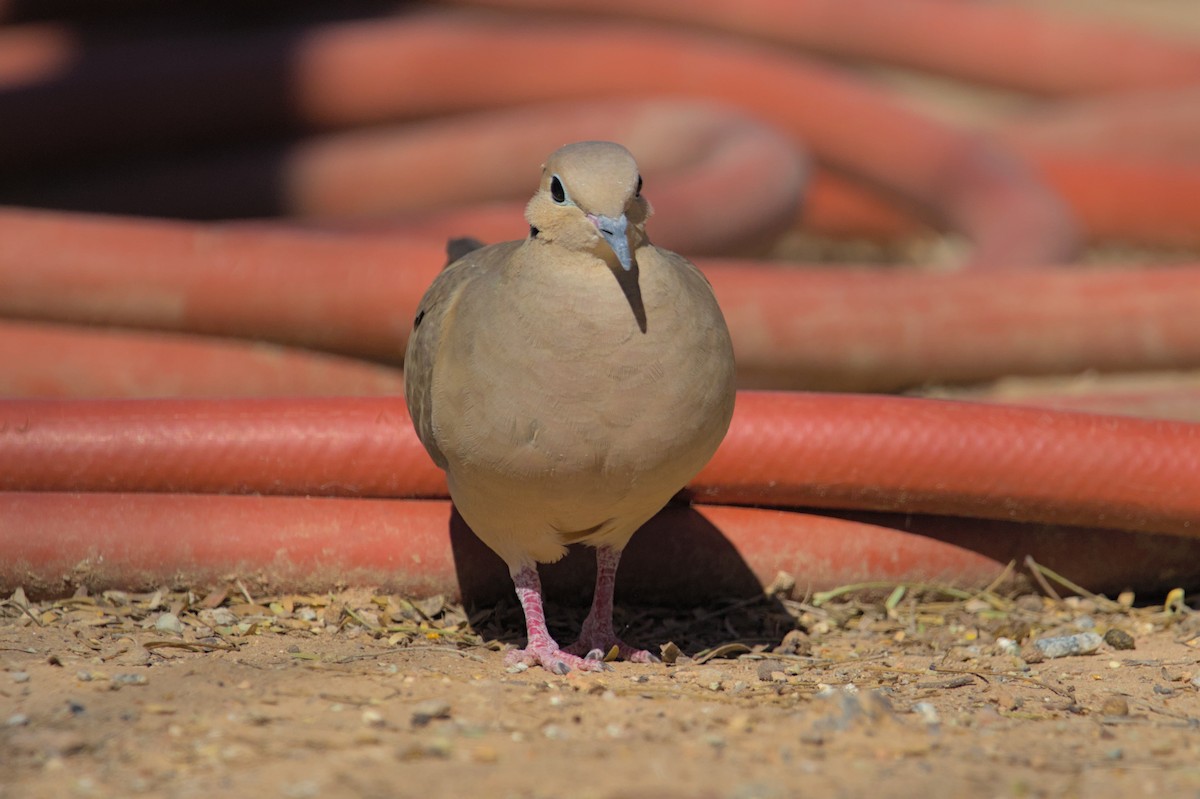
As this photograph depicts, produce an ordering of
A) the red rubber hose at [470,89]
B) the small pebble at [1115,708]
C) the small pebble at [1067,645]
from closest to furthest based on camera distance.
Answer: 1. the small pebble at [1115,708]
2. the small pebble at [1067,645]
3. the red rubber hose at [470,89]

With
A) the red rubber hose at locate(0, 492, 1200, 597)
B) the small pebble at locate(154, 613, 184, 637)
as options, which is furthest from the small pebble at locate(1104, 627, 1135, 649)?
the small pebble at locate(154, 613, 184, 637)

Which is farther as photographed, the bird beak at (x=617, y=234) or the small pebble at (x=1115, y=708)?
the small pebble at (x=1115, y=708)

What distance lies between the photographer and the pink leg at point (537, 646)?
3189 mm

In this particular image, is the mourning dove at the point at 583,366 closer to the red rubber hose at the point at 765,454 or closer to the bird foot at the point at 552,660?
the bird foot at the point at 552,660

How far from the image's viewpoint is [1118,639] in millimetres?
3477

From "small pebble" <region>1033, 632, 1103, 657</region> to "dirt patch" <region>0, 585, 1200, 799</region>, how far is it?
23 millimetres

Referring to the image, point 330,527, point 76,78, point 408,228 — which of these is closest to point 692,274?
point 330,527

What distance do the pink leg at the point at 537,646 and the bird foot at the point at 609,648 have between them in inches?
1.8

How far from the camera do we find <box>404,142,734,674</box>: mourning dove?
110 inches

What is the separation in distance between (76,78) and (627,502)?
4.57 meters

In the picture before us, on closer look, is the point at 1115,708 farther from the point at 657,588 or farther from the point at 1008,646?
the point at 657,588

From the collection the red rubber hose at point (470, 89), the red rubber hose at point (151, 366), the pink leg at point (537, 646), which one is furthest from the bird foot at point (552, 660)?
the red rubber hose at point (470, 89)

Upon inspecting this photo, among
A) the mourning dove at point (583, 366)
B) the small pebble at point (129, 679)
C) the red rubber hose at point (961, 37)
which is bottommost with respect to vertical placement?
the small pebble at point (129, 679)

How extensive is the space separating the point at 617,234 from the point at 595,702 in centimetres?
94
